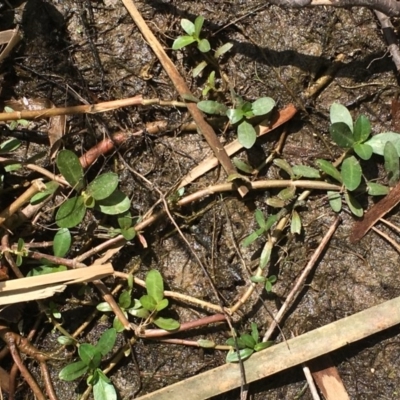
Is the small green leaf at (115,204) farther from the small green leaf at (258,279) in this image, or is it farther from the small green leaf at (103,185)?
the small green leaf at (258,279)

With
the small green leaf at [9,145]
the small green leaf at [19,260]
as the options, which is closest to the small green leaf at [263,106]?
the small green leaf at [9,145]

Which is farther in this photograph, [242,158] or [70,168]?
[242,158]

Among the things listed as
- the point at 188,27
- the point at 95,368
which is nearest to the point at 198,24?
the point at 188,27

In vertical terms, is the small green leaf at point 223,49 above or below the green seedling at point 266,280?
above

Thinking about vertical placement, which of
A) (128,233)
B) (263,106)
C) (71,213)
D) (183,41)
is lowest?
(128,233)

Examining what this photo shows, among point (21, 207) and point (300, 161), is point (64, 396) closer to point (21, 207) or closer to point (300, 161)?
point (21, 207)

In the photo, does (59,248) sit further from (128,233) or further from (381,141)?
(381,141)

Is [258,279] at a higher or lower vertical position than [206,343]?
higher
